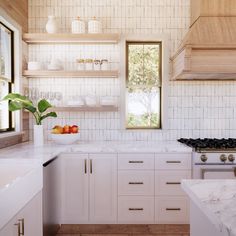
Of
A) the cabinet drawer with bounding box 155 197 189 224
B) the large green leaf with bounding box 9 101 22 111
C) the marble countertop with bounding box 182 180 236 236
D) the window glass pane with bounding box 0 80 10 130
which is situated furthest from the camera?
the window glass pane with bounding box 0 80 10 130

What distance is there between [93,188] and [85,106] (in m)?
1.05

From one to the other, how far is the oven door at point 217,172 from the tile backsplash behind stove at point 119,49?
829 millimetres

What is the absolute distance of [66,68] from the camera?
3.86 metres

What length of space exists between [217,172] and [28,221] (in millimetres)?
1947

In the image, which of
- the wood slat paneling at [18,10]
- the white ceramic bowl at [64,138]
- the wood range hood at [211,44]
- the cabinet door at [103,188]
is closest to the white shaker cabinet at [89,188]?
the cabinet door at [103,188]

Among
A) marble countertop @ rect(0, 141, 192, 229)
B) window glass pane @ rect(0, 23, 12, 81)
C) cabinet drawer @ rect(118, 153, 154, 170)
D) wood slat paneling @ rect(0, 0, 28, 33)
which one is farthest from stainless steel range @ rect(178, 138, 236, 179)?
wood slat paneling @ rect(0, 0, 28, 33)

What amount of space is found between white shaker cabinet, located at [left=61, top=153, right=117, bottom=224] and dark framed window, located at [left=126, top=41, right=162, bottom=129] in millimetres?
938

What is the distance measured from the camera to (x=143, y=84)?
3930mm

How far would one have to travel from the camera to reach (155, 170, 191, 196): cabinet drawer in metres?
3.16

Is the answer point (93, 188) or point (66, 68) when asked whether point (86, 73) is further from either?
point (93, 188)

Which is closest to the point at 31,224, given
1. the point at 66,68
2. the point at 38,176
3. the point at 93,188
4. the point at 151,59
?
the point at 38,176

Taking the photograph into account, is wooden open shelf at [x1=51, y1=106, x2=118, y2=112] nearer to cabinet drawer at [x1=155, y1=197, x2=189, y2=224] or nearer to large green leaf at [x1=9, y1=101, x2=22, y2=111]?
large green leaf at [x1=9, y1=101, x2=22, y2=111]

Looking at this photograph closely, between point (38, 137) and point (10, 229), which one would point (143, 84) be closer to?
point (38, 137)

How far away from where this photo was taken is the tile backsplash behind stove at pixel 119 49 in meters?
3.84
